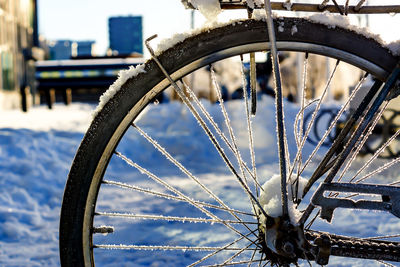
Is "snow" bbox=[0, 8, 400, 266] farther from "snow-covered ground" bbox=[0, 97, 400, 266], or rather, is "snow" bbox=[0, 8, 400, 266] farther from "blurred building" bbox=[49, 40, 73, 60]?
"blurred building" bbox=[49, 40, 73, 60]

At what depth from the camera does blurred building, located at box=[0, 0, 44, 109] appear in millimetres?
15430

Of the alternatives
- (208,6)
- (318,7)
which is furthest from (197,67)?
(318,7)

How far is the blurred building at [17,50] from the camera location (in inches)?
607

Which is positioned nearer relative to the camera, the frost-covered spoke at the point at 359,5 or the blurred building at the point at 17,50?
the frost-covered spoke at the point at 359,5

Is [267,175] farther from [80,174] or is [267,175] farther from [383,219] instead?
[80,174]

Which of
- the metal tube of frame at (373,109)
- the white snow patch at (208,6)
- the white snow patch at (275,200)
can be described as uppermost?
the white snow patch at (208,6)

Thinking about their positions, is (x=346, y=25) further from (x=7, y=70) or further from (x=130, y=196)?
(x=7, y=70)

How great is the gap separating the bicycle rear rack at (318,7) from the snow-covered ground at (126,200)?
1.62 meters

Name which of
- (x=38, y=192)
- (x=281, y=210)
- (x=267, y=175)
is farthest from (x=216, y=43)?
(x=267, y=175)

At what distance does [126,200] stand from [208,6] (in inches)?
129

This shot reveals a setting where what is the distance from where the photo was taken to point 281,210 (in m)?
1.53

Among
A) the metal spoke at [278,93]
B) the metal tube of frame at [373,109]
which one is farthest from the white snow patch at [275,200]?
the metal tube of frame at [373,109]

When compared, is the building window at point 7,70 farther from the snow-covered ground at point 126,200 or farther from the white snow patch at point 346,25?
the white snow patch at point 346,25

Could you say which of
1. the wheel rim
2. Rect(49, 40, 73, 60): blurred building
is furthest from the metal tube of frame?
Rect(49, 40, 73, 60): blurred building
